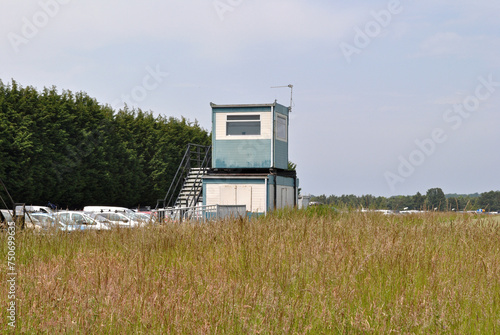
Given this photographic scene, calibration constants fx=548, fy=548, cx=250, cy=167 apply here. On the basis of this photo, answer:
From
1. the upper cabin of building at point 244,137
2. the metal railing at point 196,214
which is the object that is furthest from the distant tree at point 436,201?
the upper cabin of building at point 244,137

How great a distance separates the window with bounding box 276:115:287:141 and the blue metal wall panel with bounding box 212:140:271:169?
1.03 m

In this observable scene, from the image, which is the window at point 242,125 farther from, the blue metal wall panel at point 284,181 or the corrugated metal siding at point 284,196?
the corrugated metal siding at point 284,196

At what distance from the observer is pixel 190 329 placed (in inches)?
159

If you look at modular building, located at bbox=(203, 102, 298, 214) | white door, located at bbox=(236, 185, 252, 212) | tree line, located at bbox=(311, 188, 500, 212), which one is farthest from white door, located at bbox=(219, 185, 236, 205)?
tree line, located at bbox=(311, 188, 500, 212)

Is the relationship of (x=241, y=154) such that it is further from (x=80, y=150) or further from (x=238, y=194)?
(x=80, y=150)

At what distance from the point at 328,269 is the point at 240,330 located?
1.90 metres

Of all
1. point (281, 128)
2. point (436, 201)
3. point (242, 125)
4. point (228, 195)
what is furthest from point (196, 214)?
point (436, 201)

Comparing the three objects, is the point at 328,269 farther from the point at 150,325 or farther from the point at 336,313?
the point at 150,325

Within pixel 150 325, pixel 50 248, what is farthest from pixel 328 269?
pixel 50 248

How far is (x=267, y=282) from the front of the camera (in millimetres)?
5328

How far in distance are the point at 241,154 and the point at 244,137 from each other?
790 mm

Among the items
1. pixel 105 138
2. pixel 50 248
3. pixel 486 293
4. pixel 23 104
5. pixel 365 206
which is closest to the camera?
pixel 486 293

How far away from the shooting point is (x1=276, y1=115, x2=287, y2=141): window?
25.2 metres

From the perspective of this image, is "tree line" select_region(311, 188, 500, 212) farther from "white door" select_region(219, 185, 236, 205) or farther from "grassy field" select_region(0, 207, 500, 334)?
"white door" select_region(219, 185, 236, 205)
